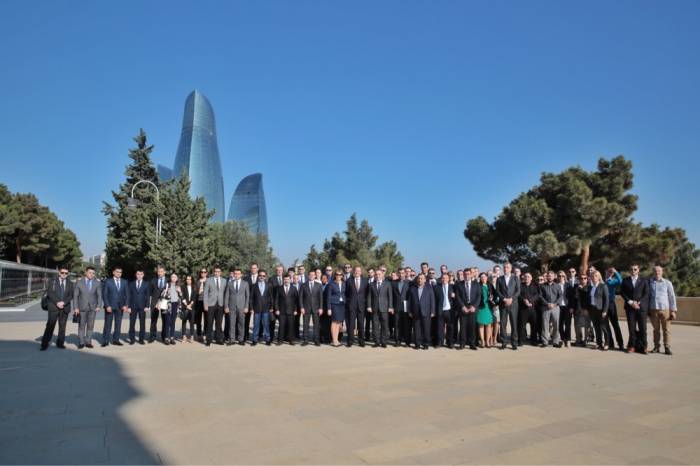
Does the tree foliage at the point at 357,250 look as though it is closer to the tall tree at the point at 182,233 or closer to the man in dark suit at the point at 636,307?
the tall tree at the point at 182,233

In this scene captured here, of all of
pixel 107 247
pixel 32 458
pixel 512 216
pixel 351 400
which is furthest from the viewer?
pixel 107 247

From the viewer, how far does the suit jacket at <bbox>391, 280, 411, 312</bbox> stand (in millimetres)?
A: 11664

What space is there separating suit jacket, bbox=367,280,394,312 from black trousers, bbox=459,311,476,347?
1.69m

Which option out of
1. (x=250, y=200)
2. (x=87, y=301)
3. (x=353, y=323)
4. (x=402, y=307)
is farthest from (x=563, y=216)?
→ (x=250, y=200)

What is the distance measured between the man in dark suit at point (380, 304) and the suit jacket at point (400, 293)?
0.13m

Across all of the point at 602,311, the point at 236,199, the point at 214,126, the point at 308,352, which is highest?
the point at 214,126

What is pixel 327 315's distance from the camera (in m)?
12.1

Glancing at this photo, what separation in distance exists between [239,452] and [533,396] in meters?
3.97

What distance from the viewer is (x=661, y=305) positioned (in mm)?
10133

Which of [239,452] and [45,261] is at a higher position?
[45,261]

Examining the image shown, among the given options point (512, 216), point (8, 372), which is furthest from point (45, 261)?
point (8, 372)

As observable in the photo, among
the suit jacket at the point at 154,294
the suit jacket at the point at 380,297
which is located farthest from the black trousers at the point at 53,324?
the suit jacket at the point at 380,297

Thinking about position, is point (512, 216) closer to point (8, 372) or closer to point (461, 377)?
point (461, 377)

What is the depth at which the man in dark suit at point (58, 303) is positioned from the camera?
1002 centimetres
